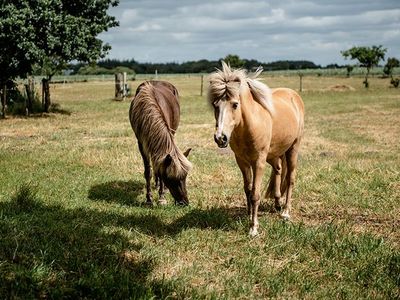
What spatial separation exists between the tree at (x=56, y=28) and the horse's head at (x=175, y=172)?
15.0 metres

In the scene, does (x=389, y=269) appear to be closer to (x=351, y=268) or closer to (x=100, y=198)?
(x=351, y=268)

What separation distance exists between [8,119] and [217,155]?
13.2m

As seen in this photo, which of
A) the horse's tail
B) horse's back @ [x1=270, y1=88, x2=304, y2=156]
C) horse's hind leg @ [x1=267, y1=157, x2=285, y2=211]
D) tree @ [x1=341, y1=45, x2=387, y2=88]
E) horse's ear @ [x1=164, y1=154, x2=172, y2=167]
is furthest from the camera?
tree @ [x1=341, y1=45, x2=387, y2=88]

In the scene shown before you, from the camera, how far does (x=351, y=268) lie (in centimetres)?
473

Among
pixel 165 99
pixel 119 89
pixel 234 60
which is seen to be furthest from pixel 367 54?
pixel 165 99

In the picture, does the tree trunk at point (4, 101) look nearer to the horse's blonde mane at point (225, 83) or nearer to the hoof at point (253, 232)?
the horse's blonde mane at point (225, 83)

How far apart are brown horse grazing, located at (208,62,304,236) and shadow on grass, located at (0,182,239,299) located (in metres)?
0.95

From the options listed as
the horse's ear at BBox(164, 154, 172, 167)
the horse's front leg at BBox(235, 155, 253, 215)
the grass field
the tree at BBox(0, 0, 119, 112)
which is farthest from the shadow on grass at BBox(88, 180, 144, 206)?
the tree at BBox(0, 0, 119, 112)

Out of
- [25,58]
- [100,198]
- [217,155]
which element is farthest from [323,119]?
[100,198]

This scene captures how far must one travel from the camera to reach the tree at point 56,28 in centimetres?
1889

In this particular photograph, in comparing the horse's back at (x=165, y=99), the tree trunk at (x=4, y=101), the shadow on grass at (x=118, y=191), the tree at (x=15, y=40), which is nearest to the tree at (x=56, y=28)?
the tree at (x=15, y=40)

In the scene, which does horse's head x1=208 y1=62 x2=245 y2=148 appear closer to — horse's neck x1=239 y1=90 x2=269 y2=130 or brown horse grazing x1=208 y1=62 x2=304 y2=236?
brown horse grazing x1=208 y1=62 x2=304 y2=236

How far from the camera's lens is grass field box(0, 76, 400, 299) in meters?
4.12

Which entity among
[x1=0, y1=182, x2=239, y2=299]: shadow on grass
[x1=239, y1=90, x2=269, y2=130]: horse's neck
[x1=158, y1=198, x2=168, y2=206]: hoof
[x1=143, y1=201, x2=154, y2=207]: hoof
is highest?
[x1=239, y1=90, x2=269, y2=130]: horse's neck
